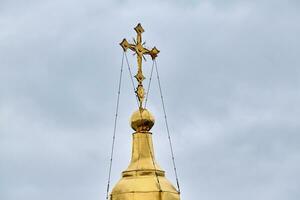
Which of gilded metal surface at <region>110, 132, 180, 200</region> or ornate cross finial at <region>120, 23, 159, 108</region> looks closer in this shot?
gilded metal surface at <region>110, 132, 180, 200</region>

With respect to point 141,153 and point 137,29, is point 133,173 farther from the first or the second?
point 137,29

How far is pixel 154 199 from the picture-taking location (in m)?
18.1

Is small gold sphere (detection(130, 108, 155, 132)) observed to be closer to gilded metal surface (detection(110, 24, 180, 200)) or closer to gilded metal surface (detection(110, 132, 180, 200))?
gilded metal surface (detection(110, 24, 180, 200))

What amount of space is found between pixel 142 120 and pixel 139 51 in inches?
80.9

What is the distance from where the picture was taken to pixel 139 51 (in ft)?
65.2

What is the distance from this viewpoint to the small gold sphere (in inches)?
748

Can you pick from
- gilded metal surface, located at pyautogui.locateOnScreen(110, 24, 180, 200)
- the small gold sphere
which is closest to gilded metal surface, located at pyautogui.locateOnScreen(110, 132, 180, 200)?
gilded metal surface, located at pyautogui.locateOnScreen(110, 24, 180, 200)

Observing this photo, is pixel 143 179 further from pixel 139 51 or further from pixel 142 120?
pixel 139 51

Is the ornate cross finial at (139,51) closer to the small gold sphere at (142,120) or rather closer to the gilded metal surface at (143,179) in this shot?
the small gold sphere at (142,120)

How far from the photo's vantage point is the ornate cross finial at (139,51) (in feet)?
63.8

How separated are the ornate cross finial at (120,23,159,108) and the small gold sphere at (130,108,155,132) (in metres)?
0.29

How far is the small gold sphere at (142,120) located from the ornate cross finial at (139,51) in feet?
0.96

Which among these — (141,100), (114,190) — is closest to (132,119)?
(141,100)

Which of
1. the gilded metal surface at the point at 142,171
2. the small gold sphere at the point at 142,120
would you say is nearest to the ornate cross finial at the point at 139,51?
the gilded metal surface at the point at 142,171
